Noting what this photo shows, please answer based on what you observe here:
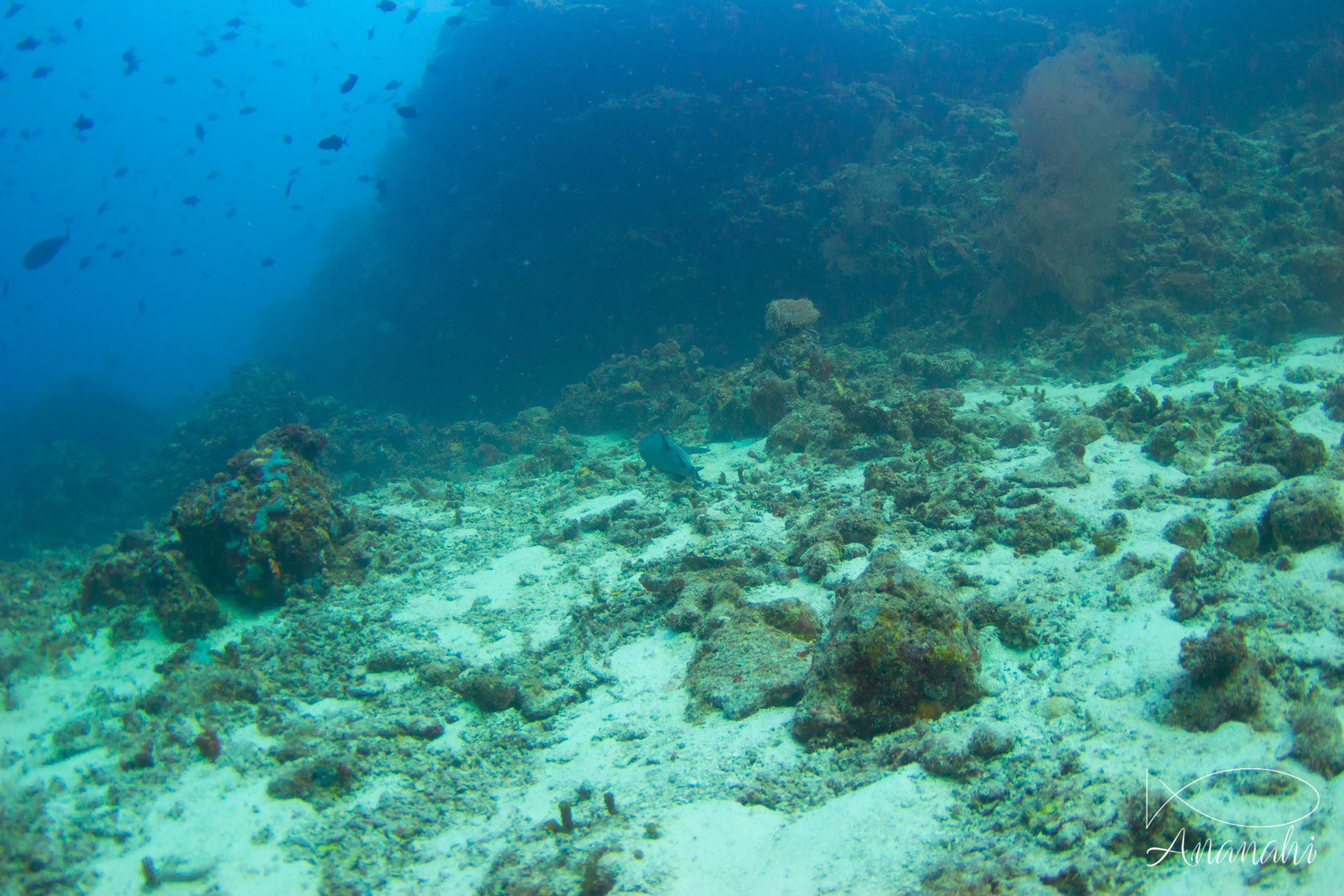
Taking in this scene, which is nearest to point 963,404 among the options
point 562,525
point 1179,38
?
point 562,525

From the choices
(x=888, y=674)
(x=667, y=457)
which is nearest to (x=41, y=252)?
(x=667, y=457)

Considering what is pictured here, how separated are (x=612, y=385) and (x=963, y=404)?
7.30 meters

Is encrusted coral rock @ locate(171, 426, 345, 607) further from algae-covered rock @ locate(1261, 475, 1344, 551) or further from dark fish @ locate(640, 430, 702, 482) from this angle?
algae-covered rock @ locate(1261, 475, 1344, 551)

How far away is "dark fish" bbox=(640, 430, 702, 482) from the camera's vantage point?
21.4ft

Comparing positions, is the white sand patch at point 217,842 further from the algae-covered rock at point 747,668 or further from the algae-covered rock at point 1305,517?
the algae-covered rock at point 1305,517

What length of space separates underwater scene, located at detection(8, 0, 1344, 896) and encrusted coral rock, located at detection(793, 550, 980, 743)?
0.07 feet

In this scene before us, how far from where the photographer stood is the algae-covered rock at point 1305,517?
10.8 feet

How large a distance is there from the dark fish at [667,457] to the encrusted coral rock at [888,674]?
3522mm

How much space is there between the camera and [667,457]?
6594mm

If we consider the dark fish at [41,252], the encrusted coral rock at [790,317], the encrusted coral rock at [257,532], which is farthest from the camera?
the dark fish at [41,252]

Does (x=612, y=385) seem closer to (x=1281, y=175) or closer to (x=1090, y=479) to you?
(x=1090, y=479)

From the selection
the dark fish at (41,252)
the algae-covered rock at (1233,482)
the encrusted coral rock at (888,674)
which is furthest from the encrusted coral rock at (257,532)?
the dark fish at (41,252)

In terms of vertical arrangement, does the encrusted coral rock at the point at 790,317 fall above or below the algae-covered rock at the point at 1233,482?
above

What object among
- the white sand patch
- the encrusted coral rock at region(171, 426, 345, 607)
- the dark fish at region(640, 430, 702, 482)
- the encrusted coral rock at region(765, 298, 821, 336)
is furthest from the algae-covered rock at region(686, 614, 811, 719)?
the encrusted coral rock at region(765, 298, 821, 336)
